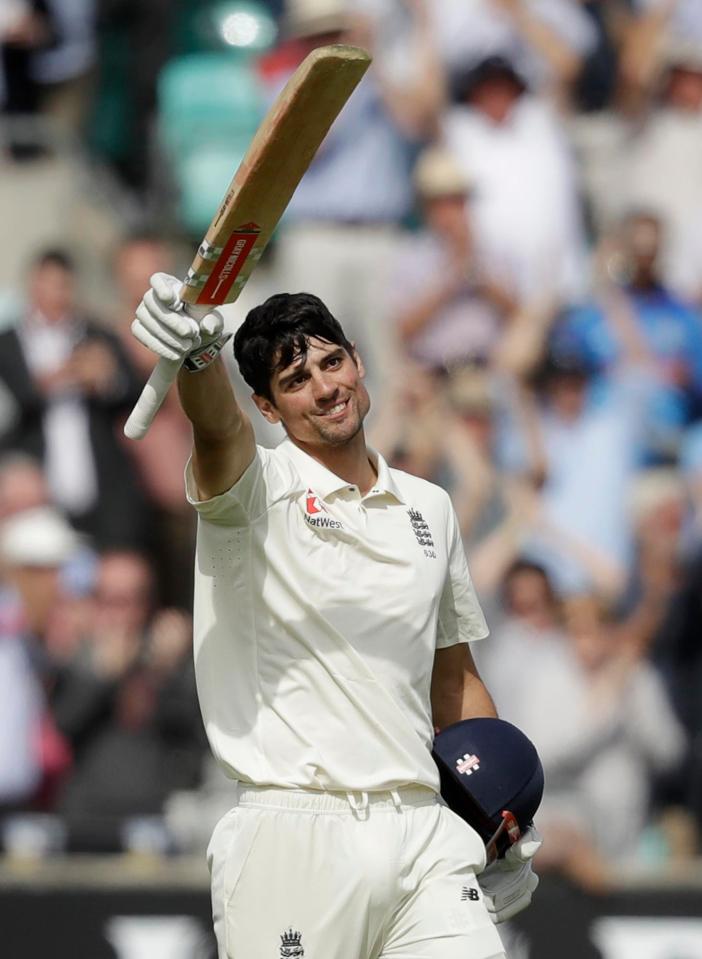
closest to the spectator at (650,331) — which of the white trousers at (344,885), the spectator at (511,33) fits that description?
the spectator at (511,33)

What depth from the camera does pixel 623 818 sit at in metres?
6.43

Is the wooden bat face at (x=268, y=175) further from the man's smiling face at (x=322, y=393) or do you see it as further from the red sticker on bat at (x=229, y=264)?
the man's smiling face at (x=322, y=393)

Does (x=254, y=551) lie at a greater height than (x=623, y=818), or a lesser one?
greater

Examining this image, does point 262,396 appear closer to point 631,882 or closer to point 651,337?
point 631,882

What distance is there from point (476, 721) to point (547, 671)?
2.59 metres

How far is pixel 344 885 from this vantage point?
3.58m

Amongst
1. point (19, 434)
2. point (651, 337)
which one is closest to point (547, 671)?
point (651, 337)

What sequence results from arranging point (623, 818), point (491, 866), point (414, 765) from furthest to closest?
1. point (623, 818)
2. point (491, 866)
3. point (414, 765)

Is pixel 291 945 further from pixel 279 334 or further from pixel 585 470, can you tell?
pixel 585 470

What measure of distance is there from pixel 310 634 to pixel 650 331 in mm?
4157

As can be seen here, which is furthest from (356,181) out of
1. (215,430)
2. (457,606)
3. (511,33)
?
(215,430)

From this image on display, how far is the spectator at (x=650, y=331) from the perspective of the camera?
7363 mm

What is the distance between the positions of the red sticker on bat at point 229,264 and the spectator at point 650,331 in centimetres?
392

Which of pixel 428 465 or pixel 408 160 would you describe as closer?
pixel 428 465
